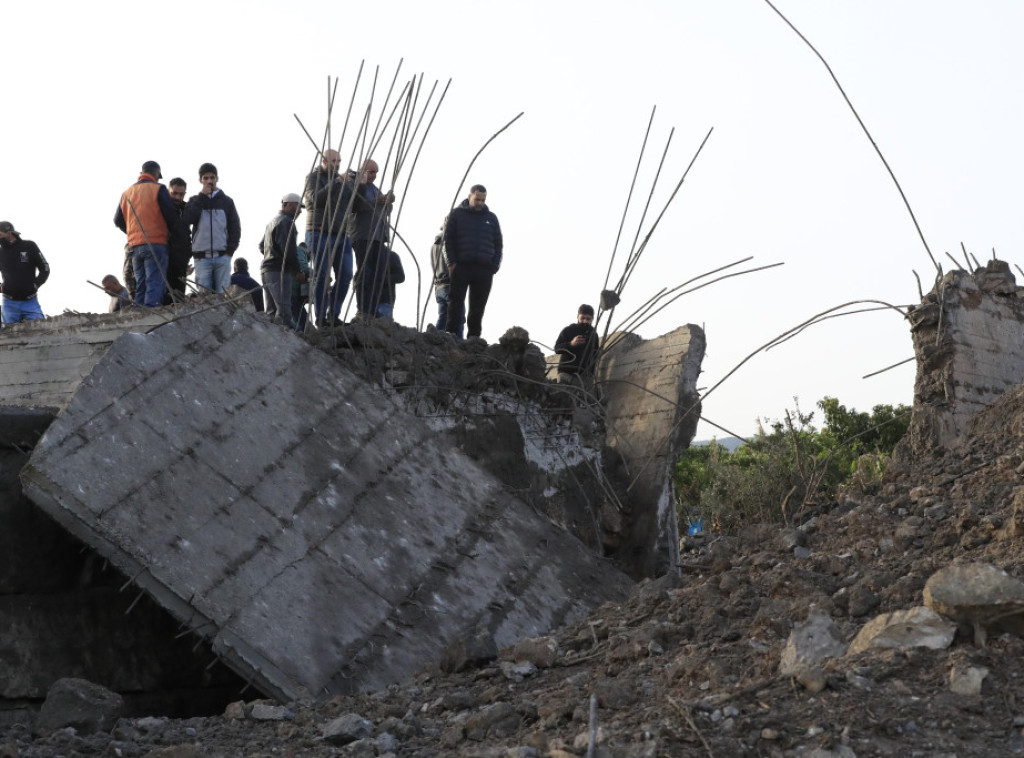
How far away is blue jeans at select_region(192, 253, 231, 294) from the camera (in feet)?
25.9

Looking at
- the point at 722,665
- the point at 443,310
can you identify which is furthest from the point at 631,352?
the point at 722,665

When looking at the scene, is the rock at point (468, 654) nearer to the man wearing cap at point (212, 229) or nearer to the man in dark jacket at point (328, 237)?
the man in dark jacket at point (328, 237)

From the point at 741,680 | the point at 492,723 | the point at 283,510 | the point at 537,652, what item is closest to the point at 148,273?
the point at 283,510

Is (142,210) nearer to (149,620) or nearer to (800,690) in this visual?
(149,620)

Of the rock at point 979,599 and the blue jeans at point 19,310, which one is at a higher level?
the blue jeans at point 19,310

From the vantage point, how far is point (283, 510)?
16.5ft

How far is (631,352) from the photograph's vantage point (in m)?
8.09

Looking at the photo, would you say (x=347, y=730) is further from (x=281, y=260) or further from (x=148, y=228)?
(x=148, y=228)

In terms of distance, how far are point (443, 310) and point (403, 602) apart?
3280 millimetres

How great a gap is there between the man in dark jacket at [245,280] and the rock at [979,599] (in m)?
5.39

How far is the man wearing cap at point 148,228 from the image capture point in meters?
7.61

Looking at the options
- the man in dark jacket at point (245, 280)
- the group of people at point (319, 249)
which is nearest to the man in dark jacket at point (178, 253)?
the group of people at point (319, 249)

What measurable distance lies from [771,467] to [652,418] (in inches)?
210

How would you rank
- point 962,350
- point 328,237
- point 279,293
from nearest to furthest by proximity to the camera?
point 962,350 → point 328,237 → point 279,293
